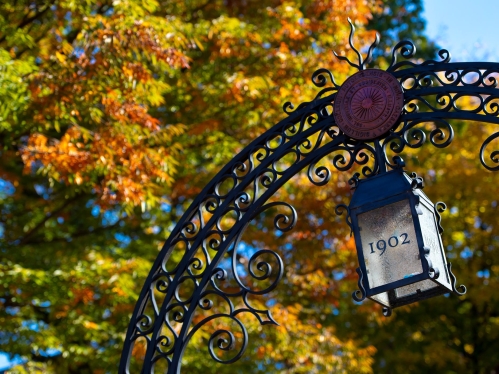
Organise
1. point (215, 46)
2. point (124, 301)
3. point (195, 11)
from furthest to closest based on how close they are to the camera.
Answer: point (195, 11), point (215, 46), point (124, 301)

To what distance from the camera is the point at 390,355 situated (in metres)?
14.5

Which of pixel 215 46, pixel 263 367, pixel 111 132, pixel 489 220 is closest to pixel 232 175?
pixel 111 132

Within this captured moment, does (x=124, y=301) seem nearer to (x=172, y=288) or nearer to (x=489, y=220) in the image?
(x=172, y=288)

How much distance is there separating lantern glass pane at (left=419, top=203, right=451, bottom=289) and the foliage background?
4.07 metres

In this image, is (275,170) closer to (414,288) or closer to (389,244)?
(389,244)

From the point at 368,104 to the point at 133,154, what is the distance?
12.5ft

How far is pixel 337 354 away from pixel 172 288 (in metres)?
7.18

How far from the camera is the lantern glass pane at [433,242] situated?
3.41 metres

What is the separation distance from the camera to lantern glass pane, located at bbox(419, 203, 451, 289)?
341 centimetres

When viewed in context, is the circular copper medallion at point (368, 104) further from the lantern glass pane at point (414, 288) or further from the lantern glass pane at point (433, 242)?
the lantern glass pane at point (414, 288)

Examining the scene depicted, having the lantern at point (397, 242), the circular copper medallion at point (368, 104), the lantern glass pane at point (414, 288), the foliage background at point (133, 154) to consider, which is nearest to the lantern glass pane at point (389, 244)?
the lantern at point (397, 242)

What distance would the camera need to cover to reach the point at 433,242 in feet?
11.4

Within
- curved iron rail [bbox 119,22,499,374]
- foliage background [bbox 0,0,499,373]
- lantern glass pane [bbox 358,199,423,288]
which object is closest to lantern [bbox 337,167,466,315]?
lantern glass pane [bbox 358,199,423,288]

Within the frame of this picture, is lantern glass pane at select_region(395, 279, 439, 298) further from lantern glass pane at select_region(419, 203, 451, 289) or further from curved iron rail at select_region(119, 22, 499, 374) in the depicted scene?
curved iron rail at select_region(119, 22, 499, 374)
